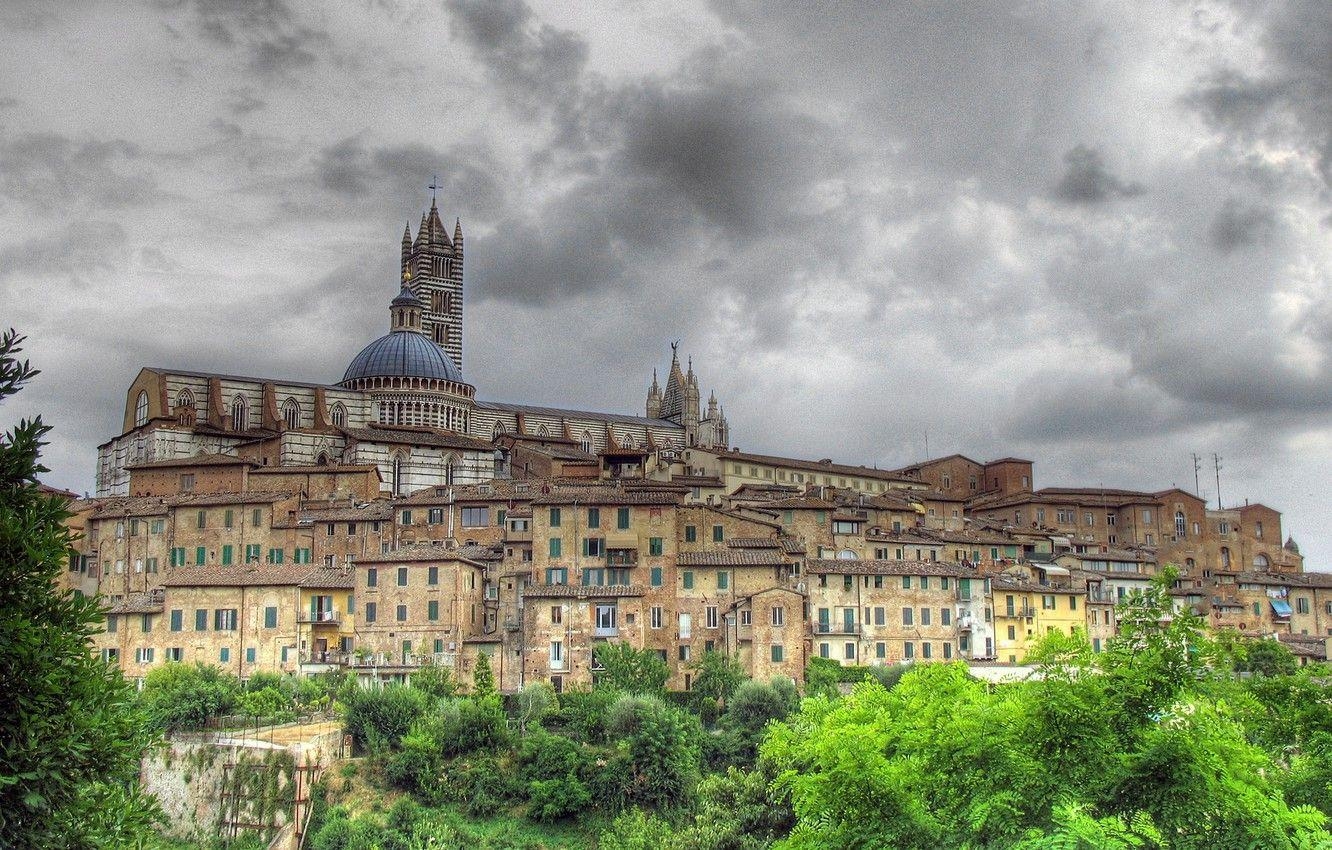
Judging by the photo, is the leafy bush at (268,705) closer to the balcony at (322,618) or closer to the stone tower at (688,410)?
the balcony at (322,618)

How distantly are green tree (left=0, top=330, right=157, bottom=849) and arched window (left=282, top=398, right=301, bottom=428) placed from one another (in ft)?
234

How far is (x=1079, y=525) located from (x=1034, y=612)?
73.0 feet

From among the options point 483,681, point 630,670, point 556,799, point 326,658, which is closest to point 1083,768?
point 556,799

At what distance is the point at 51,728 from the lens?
16203mm

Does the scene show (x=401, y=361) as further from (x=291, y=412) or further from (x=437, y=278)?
(x=437, y=278)

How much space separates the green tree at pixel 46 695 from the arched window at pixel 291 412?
Result: 2808 inches

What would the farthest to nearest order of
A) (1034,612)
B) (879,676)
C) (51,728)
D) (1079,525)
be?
(1079,525) → (1034,612) → (879,676) → (51,728)

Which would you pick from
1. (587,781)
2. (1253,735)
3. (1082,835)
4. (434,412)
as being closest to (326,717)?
(587,781)

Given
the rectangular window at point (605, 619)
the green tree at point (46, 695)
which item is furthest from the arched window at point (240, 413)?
the green tree at point (46, 695)

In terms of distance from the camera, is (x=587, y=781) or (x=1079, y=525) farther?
(x=1079, y=525)

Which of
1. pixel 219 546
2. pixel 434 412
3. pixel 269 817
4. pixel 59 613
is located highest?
pixel 434 412

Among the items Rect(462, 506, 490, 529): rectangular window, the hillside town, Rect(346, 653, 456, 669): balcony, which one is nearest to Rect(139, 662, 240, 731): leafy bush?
the hillside town

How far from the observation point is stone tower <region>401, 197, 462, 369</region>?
11644 cm

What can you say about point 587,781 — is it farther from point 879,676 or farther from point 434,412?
point 434,412
